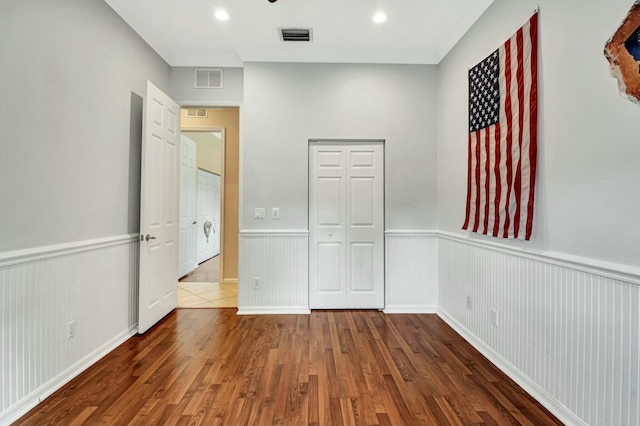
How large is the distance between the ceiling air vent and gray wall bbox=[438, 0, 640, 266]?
5.85 ft

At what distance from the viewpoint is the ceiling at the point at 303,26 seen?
8.94ft

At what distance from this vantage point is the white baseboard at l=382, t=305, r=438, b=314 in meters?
3.57

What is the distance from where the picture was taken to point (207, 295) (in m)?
4.28

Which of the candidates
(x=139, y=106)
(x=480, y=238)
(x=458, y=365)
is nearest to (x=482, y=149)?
(x=480, y=238)

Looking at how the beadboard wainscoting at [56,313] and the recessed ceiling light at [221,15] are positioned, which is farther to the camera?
the recessed ceiling light at [221,15]

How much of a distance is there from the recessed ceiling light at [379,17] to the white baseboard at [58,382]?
3743mm

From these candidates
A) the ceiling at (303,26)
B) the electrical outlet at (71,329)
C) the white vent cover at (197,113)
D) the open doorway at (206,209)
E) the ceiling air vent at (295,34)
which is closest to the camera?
the electrical outlet at (71,329)

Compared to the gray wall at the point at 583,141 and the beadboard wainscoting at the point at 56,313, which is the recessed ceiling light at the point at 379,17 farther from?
the beadboard wainscoting at the point at 56,313

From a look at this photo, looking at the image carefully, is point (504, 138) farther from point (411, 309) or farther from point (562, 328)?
point (411, 309)

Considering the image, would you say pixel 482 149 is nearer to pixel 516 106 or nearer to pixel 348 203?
pixel 516 106

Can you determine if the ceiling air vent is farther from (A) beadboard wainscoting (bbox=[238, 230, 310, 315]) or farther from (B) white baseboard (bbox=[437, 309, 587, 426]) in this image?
(B) white baseboard (bbox=[437, 309, 587, 426])

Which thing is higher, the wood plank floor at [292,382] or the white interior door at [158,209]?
the white interior door at [158,209]

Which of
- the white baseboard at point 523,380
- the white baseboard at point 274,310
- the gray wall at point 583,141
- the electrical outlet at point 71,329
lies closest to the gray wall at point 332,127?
the white baseboard at point 274,310

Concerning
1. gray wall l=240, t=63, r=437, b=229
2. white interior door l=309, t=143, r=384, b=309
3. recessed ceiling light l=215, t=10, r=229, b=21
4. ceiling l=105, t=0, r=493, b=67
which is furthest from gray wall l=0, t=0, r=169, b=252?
white interior door l=309, t=143, r=384, b=309
